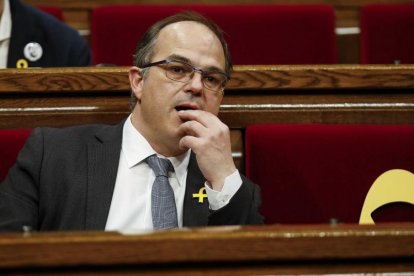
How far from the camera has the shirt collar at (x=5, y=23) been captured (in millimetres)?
693

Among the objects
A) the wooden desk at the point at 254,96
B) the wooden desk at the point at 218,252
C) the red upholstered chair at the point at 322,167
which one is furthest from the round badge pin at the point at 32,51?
the wooden desk at the point at 218,252

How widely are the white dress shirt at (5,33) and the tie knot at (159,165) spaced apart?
23 cm

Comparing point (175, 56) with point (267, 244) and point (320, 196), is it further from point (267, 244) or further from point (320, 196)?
point (267, 244)

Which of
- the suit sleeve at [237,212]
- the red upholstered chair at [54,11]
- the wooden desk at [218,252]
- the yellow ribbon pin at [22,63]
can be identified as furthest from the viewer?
the red upholstered chair at [54,11]

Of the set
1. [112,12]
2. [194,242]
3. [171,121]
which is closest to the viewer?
[194,242]

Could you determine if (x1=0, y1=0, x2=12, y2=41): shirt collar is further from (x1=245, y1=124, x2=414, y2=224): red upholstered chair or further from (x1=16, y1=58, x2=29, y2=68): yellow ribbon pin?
(x1=245, y1=124, x2=414, y2=224): red upholstered chair

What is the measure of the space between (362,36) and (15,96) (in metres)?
0.35

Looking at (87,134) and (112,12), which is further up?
(112,12)

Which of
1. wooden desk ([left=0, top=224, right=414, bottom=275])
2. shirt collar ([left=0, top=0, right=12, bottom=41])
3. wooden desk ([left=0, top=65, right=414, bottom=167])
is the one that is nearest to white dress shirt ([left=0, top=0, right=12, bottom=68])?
shirt collar ([left=0, top=0, right=12, bottom=41])

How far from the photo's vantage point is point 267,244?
29 centimetres

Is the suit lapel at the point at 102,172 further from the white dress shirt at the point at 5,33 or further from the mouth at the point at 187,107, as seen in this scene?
the white dress shirt at the point at 5,33

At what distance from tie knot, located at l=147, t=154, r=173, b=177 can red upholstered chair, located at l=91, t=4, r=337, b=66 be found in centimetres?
23

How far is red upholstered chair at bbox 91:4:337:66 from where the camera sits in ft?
2.37

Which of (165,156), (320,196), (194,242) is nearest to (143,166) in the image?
(165,156)
